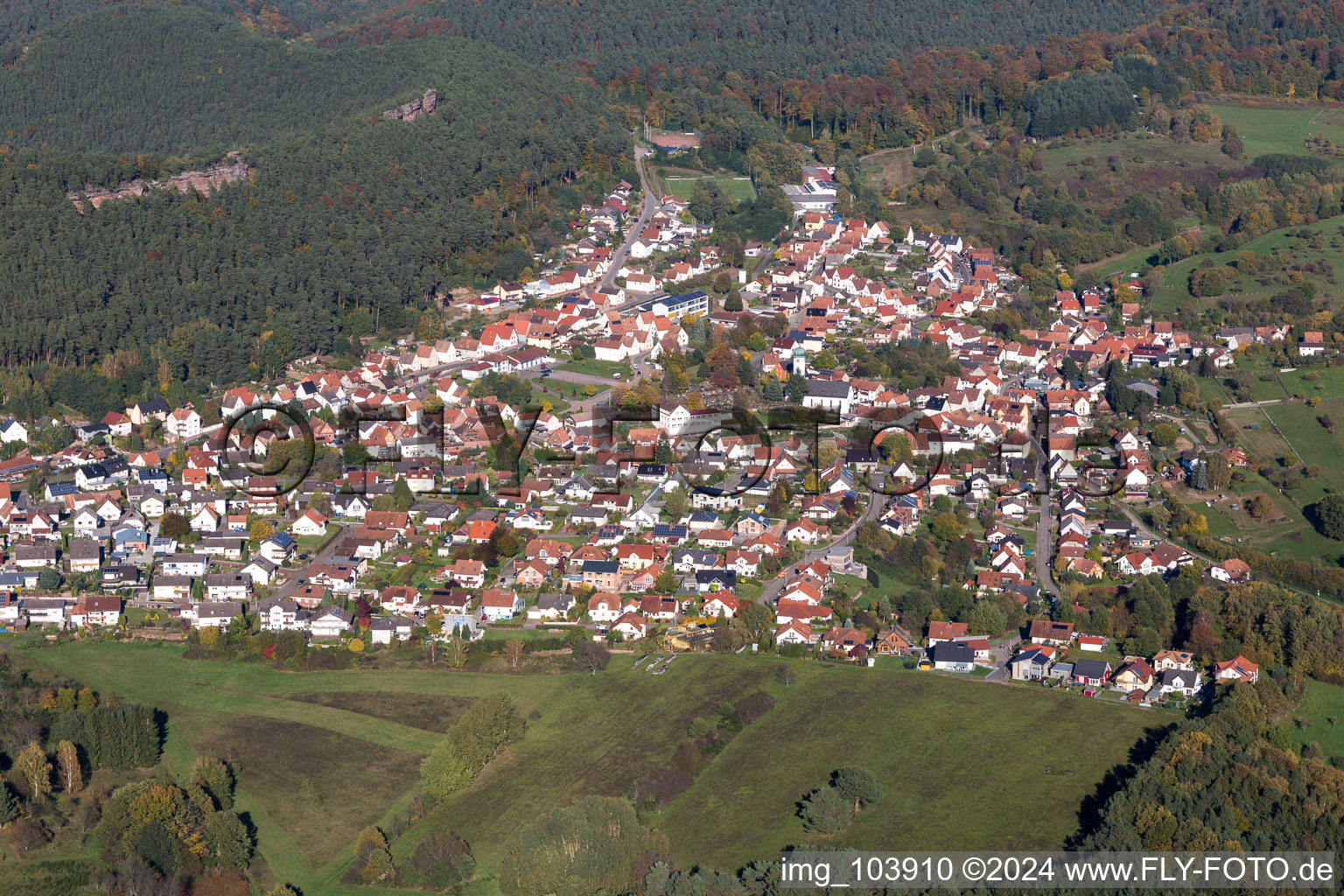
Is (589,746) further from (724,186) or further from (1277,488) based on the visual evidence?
(724,186)

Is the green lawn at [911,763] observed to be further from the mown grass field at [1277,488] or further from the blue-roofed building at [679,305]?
the blue-roofed building at [679,305]

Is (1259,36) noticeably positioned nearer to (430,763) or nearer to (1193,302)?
(1193,302)

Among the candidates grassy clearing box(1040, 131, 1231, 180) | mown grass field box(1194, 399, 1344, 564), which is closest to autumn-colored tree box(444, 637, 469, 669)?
mown grass field box(1194, 399, 1344, 564)

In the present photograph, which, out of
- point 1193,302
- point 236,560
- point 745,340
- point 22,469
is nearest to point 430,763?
point 236,560

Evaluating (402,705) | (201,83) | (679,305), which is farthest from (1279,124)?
(402,705)

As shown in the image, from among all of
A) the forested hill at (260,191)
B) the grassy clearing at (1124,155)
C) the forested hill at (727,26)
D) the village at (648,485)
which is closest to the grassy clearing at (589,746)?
the village at (648,485)

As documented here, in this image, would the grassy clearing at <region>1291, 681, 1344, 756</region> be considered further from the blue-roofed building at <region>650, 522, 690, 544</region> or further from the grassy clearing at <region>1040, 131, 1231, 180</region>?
the grassy clearing at <region>1040, 131, 1231, 180</region>
